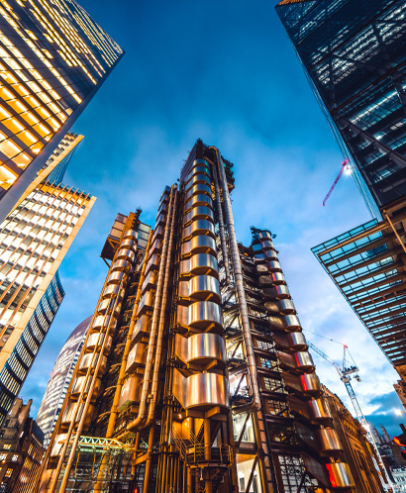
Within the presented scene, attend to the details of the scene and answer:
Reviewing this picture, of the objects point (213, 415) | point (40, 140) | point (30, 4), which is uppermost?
point (30, 4)

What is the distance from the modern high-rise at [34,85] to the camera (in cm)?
2256

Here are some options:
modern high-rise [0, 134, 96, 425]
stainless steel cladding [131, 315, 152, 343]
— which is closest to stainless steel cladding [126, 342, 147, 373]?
stainless steel cladding [131, 315, 152, 343]

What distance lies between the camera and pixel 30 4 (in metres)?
41.1

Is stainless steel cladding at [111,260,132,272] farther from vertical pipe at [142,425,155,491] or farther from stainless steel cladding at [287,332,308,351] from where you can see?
stainless steel cladding at [287,332,308,351]

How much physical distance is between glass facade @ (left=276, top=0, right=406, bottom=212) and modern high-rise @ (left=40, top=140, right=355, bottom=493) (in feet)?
→ 63.2

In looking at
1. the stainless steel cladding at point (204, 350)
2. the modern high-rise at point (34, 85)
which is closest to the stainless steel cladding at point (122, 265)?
the modern high-rise at point (34, 85)

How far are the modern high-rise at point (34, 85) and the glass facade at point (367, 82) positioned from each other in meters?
33.2

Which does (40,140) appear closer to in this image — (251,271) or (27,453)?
(251,271)

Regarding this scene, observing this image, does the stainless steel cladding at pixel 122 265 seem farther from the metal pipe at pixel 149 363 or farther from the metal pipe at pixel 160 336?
the metal pipe at pixel 149 363

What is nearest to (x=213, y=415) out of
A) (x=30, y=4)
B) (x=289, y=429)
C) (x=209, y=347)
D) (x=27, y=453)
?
(x=209, y=347)

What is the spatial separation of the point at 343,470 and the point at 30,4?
79376mm

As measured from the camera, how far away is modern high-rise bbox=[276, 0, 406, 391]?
25.5 meters

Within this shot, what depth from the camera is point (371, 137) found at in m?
28.3

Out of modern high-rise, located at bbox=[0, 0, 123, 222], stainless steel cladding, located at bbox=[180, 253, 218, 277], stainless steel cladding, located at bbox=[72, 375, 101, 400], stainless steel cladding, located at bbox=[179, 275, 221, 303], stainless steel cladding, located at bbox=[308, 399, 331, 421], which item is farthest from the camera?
stainless steel cladding, located at bbox=[308, 399, 331, 421]
